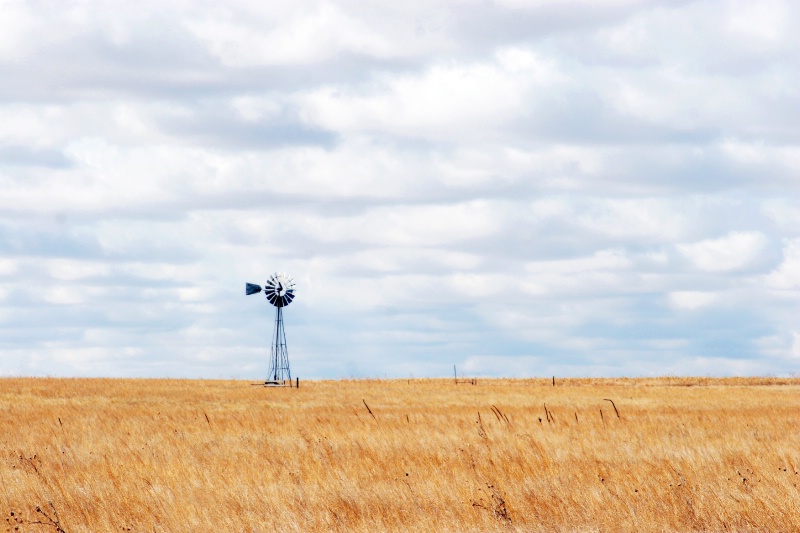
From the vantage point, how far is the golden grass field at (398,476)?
12156 millimetres

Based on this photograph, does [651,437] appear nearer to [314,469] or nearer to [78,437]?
[314,469]

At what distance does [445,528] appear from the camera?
11.5 meters

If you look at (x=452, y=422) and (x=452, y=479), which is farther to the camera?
(x=452, y=422)

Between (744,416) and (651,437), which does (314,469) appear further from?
(744,416)

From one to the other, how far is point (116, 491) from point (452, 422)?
16.2 meters

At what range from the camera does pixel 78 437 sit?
2408 centimetres

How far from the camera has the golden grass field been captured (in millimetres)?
12156

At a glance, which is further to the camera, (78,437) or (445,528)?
(78,437)

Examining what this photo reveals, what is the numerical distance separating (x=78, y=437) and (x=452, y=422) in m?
11.6

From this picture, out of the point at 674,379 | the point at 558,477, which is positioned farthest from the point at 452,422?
the point at 674,379

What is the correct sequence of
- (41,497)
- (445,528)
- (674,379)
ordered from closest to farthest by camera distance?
(445,528)
(41,497)
(674,379)

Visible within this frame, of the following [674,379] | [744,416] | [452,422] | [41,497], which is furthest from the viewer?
[674,379]

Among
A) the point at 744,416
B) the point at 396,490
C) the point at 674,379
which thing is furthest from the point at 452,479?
the point at 674,379

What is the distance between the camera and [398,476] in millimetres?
16031
